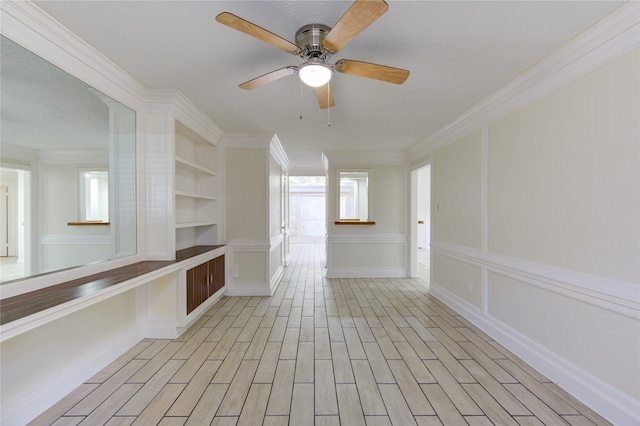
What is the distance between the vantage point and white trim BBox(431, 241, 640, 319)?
1.55 m

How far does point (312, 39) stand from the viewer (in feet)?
5.36

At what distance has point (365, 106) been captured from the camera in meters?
2.87

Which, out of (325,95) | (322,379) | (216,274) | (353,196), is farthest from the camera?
(353,196)

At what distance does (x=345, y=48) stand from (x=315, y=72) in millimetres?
416

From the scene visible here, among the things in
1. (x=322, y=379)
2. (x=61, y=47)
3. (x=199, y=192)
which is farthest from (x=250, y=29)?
(x=199, y=192)

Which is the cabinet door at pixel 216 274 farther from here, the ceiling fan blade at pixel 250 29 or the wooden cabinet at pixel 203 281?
the ceiling fan blade at pixel 250 29

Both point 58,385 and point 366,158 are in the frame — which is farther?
point 366,158

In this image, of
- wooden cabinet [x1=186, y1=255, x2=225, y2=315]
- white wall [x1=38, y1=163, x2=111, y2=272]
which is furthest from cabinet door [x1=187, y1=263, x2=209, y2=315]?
white wall [x1=38, y1=163, x2=111, y2=272]

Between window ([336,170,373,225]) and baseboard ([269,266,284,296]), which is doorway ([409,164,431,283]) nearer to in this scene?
window ([336,170,373,225])

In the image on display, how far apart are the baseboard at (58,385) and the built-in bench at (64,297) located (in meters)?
0.62

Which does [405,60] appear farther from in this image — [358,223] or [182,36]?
[358,223]

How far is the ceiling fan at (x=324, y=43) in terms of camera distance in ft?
4.15

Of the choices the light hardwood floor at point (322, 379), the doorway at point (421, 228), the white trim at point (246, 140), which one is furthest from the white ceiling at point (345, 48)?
the light hardwood floor at point (322, 379)

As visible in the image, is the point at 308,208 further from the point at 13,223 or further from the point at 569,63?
the point at 13,223
